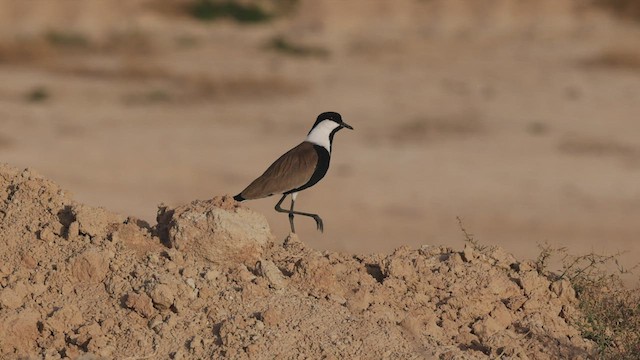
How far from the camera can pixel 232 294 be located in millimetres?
6262

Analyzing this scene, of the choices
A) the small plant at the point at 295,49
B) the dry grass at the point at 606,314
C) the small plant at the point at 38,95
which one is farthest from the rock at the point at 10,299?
the small plant at the point at 295,49

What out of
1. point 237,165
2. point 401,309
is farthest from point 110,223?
point 237,165

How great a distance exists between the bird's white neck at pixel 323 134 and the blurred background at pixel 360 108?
573 cm

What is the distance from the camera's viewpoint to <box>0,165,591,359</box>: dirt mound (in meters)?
6.02

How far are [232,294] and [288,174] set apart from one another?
1694 millimetres

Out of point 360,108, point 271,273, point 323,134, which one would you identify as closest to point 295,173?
point 323,134

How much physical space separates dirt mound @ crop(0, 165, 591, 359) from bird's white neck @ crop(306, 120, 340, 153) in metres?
1.15

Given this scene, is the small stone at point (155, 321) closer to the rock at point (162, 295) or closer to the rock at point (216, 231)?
the rock at point (162, 295)

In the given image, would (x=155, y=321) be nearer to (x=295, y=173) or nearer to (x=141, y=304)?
(x=141, y=304)

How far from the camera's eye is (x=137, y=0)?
29047 mm

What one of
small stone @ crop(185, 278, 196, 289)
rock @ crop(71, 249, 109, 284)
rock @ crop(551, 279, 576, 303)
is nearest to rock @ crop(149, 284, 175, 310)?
small stone @ crop(185, 278, 196, 289)

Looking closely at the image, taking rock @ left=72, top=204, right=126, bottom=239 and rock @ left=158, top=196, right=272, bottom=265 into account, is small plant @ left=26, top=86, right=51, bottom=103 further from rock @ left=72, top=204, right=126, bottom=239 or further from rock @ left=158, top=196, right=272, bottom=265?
rock @ left=158, top=196, right=272, bottom=265

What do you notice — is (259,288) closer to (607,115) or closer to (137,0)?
(607,115)

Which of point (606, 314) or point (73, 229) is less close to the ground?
point (606, 314)
